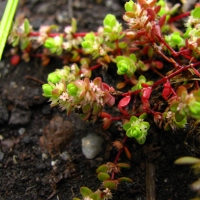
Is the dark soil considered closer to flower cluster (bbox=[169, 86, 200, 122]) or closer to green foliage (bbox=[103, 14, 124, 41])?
flower cluster (bbox=[169, 86, 200, 122])

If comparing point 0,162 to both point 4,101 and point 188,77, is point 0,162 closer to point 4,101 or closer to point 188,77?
point 4,101

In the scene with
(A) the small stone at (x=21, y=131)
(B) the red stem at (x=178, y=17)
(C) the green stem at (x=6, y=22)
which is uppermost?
(C) the green stem at (x=6, y=22)

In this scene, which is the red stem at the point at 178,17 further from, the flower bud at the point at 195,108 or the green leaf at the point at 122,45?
the flower bud at the point at 195,108

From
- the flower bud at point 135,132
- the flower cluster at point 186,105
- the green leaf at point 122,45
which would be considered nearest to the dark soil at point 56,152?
the flower bud at point 135,132

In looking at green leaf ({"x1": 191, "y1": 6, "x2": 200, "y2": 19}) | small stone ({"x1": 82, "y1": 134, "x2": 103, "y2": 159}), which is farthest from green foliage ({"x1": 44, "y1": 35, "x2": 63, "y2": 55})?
green leaf ({"x1": 191, "y1": 6, "x2": 200, "y2": 19})

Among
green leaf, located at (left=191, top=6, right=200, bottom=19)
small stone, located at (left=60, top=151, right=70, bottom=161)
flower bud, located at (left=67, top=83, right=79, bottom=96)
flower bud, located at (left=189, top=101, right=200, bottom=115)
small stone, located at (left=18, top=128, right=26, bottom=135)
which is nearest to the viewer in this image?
flower bud, located at (left=189, top=101, right=200, bottom=115)

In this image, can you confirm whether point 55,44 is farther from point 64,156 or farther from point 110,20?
point 64,156
